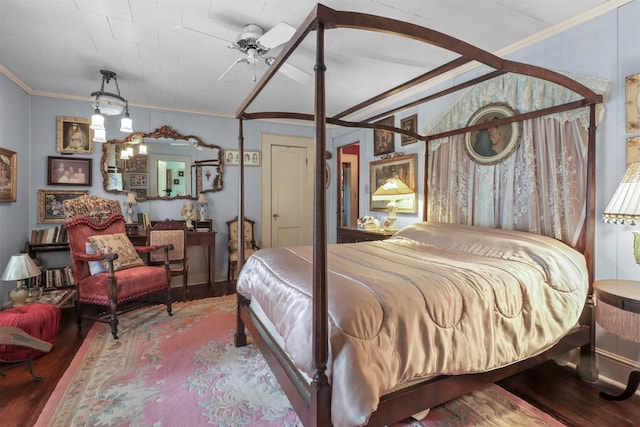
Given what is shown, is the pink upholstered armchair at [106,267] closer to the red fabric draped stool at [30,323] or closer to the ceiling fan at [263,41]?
the red fabric draped stool at [30,323]

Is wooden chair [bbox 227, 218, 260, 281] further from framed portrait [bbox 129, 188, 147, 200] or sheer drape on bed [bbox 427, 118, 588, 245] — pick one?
sheer drape on bed [bbox 427, 118, 588, 245]

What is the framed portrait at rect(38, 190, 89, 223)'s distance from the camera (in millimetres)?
3697

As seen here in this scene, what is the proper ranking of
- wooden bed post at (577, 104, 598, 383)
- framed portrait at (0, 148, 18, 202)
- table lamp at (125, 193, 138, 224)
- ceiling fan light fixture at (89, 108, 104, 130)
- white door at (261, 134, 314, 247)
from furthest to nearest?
white door at (261, 134, 314, 247)
table lamp at (125, 193, 138, 224)
framed portrait at (0, 148, 18, 202)
ceiling fan light fixture at (89, 108, 104, 130)
wooden bed post at (577, 104, 598, 383)

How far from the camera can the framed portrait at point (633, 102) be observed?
6.37 ft

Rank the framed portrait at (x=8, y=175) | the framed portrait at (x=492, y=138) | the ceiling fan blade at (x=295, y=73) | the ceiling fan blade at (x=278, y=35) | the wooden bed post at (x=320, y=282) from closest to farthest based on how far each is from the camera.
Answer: the wooden bed post at (x=320, y=282) → the ceiling fan blade at (x=278, y=35) → the ceiling fan blade at (x=295, y=73) → the framed portrait at (x=492, y=138) → the framed portrait at (x=8, y=175)

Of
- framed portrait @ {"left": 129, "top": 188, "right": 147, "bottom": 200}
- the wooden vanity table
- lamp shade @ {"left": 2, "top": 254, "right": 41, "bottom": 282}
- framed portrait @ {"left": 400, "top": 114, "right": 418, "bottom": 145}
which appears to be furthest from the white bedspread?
framed portrait @ {"left": 129, "top": 188, "right": 147, "bottom": 200}

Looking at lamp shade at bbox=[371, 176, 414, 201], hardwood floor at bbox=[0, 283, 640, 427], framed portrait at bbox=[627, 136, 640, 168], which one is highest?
framed portrait at bbox=[627, 136, 640, 168]

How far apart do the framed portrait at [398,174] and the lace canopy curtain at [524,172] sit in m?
0.41

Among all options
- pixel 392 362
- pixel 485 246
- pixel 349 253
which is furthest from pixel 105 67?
pixel 485 246

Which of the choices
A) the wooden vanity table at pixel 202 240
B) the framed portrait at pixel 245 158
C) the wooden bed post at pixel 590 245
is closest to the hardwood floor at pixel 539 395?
the wooden bed post at pixel 590 245

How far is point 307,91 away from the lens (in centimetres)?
369

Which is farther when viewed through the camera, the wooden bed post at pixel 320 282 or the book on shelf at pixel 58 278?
the book on shelf at pixel 58 278

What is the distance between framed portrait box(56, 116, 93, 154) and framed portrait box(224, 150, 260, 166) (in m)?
1.68

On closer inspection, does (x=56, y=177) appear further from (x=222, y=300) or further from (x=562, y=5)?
(x=562, y=5)
